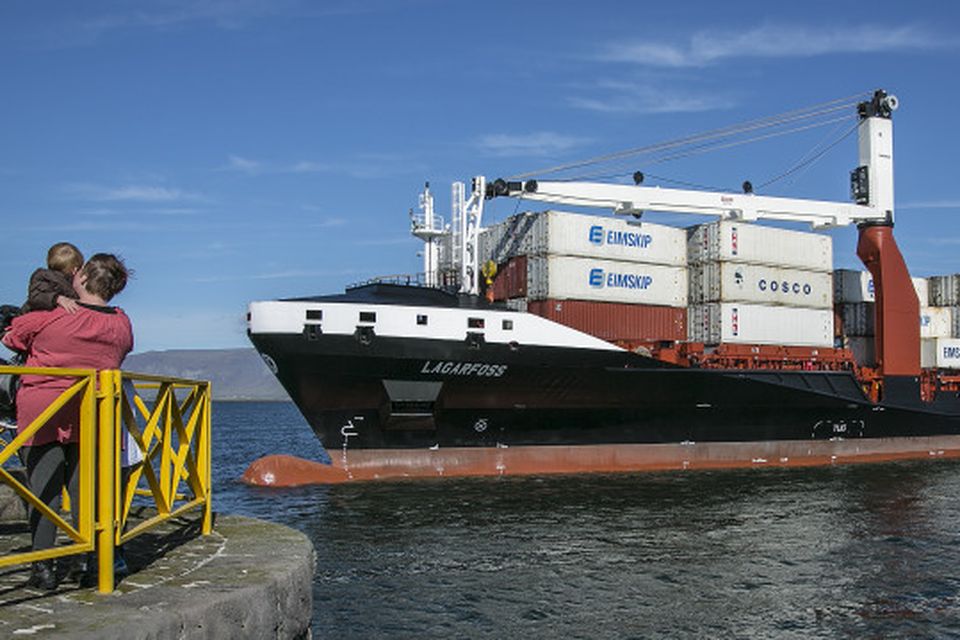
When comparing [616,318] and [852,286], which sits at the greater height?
[852,286]

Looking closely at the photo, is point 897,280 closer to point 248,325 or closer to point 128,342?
point 248,325

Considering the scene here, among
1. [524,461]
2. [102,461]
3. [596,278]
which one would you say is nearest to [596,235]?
[596,278]

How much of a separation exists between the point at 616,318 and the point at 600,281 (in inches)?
44.9

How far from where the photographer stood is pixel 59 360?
478cm

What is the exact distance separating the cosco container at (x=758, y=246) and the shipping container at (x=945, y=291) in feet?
24.8

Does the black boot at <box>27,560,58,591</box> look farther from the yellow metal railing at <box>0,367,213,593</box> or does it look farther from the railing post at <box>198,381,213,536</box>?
the railing post at <box>198,381,213,536</box>

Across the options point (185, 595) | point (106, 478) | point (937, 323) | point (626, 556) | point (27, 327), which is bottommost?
point (626, 556)

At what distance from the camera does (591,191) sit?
26.0m

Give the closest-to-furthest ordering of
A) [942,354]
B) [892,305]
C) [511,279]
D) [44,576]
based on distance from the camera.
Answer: [44,576] → [511,279] → [892,305] → [942,354]

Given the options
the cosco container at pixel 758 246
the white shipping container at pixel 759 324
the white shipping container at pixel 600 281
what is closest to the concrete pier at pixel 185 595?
the white shipping container at pixel 600 281

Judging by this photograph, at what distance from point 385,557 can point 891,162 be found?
25.2 meters

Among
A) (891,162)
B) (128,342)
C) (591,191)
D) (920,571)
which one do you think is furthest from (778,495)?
(128,342)

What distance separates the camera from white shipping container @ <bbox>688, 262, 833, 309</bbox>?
2634 cm

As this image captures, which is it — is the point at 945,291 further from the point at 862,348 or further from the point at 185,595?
the point at 185,595
